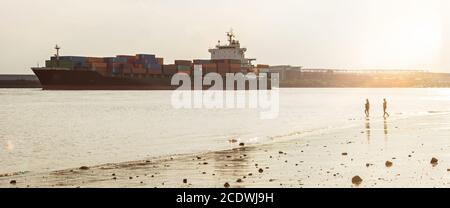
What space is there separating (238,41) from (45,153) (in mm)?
150853

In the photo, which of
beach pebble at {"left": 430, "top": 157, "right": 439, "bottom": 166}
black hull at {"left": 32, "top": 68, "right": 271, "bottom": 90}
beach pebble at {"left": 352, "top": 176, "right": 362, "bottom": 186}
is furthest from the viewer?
black hull at {"left": 32, "top": 68, "right": 271, "bottom": 90}

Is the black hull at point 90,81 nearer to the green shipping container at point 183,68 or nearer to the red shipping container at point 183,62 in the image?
the green shipping container at point 183,68

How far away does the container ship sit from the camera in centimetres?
14850

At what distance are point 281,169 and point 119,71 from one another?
13623 centimetres

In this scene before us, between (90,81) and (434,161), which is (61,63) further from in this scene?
(434,161)

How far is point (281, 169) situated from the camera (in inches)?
811

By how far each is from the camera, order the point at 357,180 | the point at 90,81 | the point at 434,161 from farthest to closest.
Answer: the point at 90,81, the point at 434,161, the point at 357,180

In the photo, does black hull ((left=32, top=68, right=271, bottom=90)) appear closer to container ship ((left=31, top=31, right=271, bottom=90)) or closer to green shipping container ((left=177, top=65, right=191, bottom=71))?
container ship ((left=31, top=31, right=271, bottom=90))

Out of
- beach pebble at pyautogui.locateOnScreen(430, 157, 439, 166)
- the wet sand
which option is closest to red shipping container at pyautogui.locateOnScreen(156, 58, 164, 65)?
the wet sand

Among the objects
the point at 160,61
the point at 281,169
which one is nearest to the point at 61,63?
the point at 160,61

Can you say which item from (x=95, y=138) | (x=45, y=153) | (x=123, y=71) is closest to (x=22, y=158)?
(x=45, y=153)

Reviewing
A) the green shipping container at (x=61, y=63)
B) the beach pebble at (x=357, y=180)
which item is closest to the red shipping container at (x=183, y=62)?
the green shipping container at (x=61, y=63)
